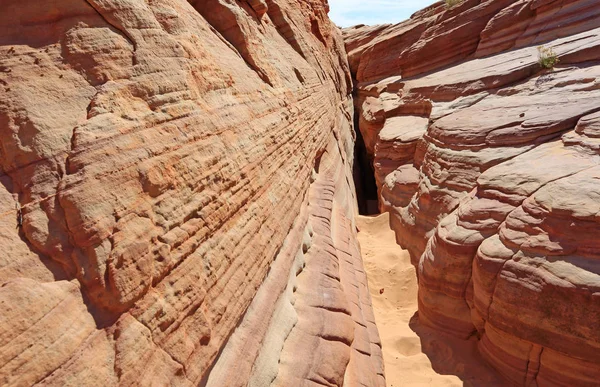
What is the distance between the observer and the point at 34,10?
3.00 metres

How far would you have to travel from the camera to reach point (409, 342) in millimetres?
5633

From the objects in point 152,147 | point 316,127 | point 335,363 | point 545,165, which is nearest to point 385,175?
point 316,127

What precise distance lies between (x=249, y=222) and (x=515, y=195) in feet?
11.2

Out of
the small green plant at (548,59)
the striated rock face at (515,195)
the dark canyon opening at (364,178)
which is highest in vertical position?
the small green plant at (548,59)

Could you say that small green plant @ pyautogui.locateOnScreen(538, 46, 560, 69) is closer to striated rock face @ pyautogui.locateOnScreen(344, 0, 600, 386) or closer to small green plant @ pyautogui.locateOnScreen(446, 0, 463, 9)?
striated rock face @ pyautogui.locateOnScreen(344, 0, 600, 386)

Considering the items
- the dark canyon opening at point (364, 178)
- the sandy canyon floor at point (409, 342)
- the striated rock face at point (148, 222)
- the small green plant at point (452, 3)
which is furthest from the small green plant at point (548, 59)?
the dark canyon opening at point (364, 178)

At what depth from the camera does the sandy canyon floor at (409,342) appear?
4.93 metres

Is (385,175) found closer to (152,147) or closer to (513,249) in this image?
(513,249)

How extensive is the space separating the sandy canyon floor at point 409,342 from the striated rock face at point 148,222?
2.29 ft

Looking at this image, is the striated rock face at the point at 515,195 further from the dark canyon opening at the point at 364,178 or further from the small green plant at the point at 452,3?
the dark canyon opening at the point at 364,178

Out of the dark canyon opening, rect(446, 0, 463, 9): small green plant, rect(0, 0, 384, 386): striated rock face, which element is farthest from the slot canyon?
rect(446, 0, 463, 9): small green plant

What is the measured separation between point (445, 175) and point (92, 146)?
5750 mm

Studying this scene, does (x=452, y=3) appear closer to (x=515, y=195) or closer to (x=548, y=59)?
(x=548, y=59)

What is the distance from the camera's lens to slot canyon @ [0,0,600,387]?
2.39 m
